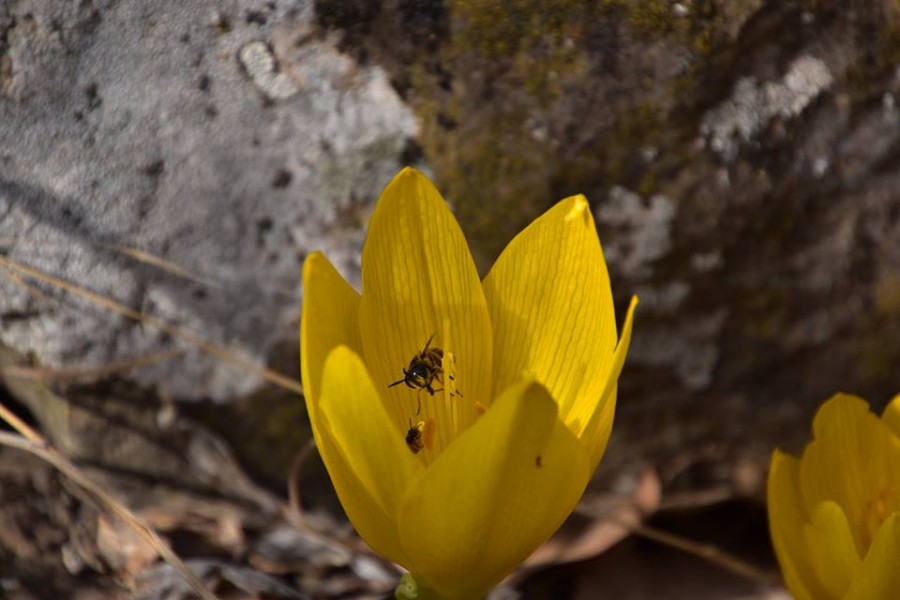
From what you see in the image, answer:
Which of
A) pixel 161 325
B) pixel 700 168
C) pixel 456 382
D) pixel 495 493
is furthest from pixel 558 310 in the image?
pixel 161 325

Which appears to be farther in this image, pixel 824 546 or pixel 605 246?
pixel 605 246

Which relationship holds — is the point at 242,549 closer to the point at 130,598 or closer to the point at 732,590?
the point at 130,598

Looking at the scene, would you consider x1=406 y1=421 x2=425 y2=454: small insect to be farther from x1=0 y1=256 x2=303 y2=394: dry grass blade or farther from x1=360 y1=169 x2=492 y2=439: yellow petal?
x1=0 y1=256 x2=303 y2=394: dry grass blade

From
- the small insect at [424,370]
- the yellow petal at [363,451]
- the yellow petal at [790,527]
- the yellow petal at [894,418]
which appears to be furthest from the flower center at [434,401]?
the yellow petal at [894,418]

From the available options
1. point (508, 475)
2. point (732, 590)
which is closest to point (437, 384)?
point (508, 475)

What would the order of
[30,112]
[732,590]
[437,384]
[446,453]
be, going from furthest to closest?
[732,590] < [30,112] < [437,384] < [446,453]

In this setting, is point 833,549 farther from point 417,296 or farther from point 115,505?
point 115,505
